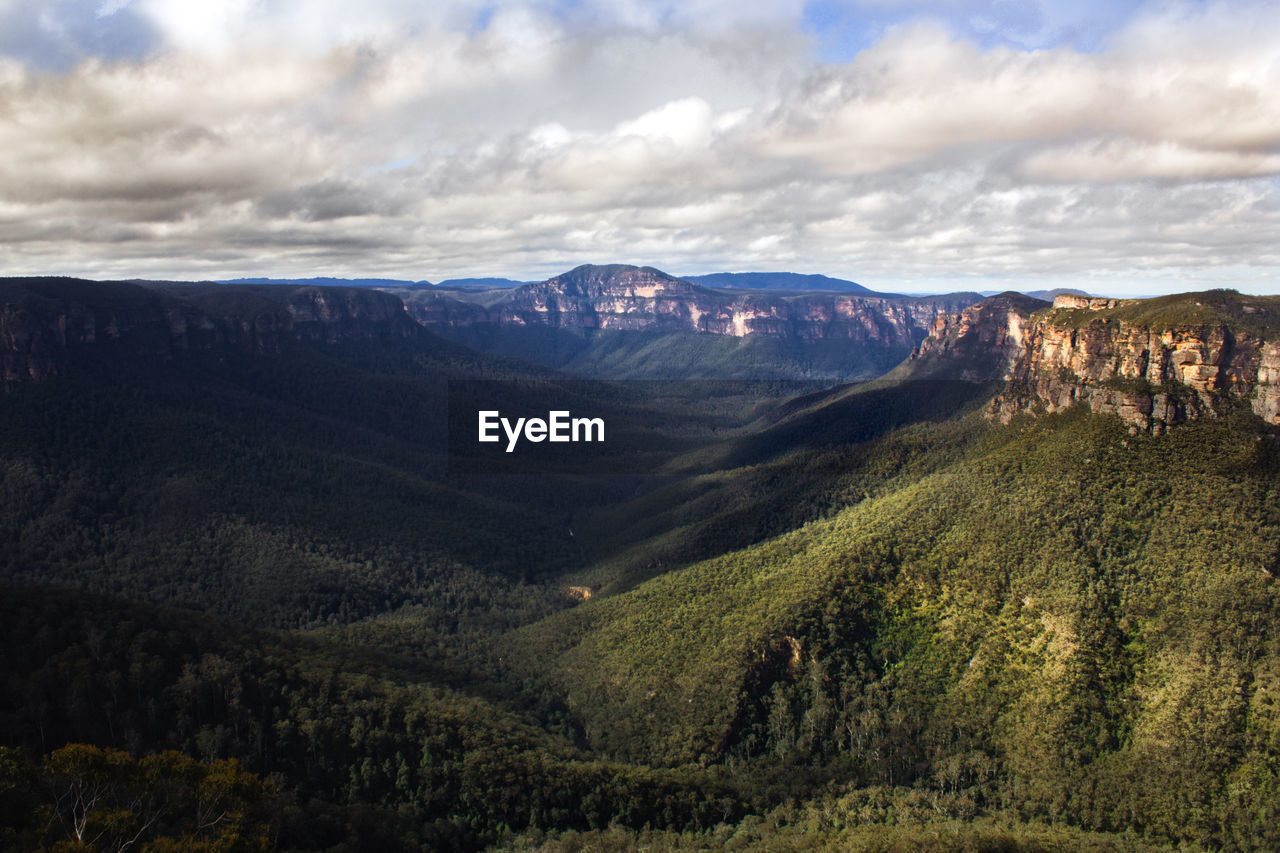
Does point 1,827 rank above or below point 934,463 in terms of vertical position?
below

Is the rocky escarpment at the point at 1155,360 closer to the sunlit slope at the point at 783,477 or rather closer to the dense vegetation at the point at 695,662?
the dense vegetation at the point at 695,662

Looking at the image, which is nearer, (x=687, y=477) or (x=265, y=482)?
(x=265, y=482)

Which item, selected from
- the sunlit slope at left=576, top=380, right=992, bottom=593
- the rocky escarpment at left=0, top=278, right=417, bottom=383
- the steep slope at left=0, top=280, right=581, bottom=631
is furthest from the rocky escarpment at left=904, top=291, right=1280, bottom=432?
the rocky escarpment at left=0, top=278, right=417, bottom=383

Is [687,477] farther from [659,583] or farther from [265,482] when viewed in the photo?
[265,482]

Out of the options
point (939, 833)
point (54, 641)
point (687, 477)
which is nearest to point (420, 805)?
point (54, 641)

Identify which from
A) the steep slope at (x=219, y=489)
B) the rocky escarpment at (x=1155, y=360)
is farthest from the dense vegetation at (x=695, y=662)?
the rocky escarpment at (x=1155, y=360)

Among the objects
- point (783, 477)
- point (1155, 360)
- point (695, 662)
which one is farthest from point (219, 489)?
point (1155, 360)
